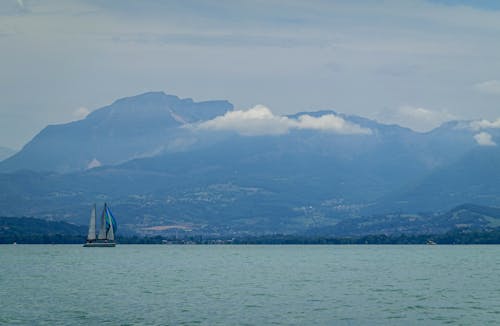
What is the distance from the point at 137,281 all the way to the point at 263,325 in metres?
58.6

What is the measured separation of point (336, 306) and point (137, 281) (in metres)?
47.9

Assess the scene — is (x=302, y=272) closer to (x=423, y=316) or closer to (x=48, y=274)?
(x=48, y=274)

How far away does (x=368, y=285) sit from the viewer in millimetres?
130125

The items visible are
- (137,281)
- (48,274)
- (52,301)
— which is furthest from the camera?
(48,274)

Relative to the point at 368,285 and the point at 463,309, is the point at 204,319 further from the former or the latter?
the point at 368,285

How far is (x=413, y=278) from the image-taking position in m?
146

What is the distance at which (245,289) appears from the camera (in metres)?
124

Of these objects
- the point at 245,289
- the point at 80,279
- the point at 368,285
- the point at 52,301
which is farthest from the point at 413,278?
the point at 52,301

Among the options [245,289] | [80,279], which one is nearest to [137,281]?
[80,279]

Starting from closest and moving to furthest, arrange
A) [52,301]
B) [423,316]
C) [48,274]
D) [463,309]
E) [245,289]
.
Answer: [423,316], [463,309], [52,301], [245,289], [48,274]

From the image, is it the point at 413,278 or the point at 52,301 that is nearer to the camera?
the point at 52,301

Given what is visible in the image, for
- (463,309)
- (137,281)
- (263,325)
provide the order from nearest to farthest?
(263,325) < (463,309) < (137,281)

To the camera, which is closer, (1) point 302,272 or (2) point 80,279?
(2) point 80,279

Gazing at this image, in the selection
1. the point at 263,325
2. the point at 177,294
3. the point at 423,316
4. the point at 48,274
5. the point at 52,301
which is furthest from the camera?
the point at 48,274
